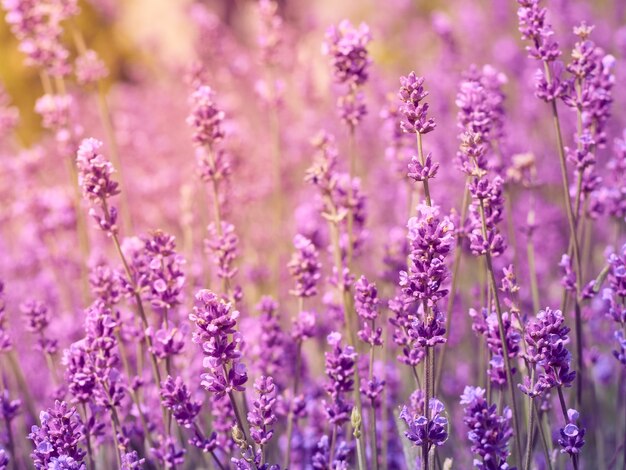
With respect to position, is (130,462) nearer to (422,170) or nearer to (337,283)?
(337,283)

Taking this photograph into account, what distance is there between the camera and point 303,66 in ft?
17.9

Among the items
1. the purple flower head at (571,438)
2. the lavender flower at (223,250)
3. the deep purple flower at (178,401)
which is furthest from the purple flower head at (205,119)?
the purple flower head at (571,438)

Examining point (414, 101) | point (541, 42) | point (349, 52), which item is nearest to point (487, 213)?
point (414, 101)

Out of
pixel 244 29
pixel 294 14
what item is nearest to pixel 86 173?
pixel 294 14

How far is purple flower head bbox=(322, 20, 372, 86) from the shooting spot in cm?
232

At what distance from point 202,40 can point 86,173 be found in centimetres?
201

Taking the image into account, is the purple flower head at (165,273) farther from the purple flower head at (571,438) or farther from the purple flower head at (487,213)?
the purple flower head at (571,438)

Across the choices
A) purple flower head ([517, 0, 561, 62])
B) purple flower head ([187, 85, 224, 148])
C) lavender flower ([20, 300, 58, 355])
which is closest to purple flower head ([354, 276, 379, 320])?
purple flower head ([187, 85, 224, 148])

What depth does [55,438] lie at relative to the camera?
1799 millimetres

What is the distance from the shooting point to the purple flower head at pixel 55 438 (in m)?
1.78

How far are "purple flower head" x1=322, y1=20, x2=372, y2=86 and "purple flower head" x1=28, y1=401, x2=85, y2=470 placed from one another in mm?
1288

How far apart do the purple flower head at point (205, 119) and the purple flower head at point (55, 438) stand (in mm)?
922

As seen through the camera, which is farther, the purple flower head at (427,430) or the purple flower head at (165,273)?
the purple flower head at (165,273)

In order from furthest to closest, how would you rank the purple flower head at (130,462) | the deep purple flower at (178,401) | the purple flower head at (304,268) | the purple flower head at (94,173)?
the purple flower head at (304,268)
the purple flower head at (94,173)
the deep purple flower at (178,401)
the purple flower head at (130,462)
